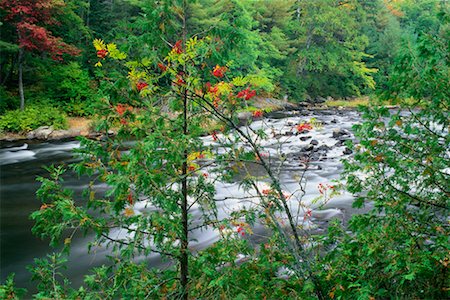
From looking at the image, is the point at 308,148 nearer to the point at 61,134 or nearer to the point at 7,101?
the point at 61,134

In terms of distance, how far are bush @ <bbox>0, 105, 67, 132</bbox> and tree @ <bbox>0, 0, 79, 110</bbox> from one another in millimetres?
591

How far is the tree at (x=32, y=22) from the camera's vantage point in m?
14.1

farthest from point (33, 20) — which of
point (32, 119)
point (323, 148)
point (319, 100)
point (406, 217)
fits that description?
point (319, 100)

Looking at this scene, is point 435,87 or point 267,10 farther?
point 267,10

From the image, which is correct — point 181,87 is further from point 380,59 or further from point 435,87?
point 380,59

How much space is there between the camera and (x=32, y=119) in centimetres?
1497

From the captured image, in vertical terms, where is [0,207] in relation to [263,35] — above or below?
below

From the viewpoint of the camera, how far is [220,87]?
245 centimetres

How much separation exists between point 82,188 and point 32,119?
24.5 feet

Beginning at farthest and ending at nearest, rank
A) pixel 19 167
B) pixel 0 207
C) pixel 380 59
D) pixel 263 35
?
pixel 380 59 < pixel 263 35 < pixel 19 167 < pixel 0 207

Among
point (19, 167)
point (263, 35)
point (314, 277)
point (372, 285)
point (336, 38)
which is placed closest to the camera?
point (372, 285)

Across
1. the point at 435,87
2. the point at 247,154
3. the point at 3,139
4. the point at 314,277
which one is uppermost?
the point at 435,87

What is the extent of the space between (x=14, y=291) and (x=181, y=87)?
1.58 m

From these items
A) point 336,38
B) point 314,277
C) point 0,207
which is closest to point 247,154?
point 314,277
